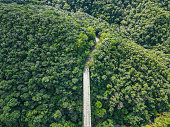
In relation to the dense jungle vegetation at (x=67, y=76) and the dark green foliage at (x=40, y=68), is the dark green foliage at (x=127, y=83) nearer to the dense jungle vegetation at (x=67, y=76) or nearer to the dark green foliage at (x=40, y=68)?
the dense jungle vegetation at (x=67, y=76)

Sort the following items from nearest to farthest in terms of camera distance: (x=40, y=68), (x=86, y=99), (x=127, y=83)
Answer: (x=86, y=99), (x=40, y=68), (x=127, y=83)

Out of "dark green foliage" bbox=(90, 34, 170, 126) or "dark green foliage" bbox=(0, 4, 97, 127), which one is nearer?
"dark green foliage" bbox=(0, 4, 97, 127)

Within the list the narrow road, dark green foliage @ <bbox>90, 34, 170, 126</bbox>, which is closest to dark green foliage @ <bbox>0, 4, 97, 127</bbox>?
the narrow road

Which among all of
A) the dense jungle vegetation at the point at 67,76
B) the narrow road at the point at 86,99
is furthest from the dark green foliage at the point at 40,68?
the narrow road at the point at 86,99

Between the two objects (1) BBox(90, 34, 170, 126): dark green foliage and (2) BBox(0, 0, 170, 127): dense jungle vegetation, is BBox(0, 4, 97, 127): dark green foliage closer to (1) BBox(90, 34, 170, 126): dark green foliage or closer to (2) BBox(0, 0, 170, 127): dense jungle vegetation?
(2) BBox(0, 0, 170, 127): dense jungle vegetation

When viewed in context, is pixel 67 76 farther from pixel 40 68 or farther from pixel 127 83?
pixel 127 83

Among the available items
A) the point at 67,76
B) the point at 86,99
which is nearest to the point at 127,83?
the point at 86,99

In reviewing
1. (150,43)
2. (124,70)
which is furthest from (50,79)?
(150,43)

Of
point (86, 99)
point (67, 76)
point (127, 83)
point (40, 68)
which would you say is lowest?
point (86, 99)

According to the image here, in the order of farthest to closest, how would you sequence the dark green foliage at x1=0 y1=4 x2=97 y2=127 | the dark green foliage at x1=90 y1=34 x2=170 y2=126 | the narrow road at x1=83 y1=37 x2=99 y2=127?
the dark green foliage at x1=90 y1=34 x2=170 y2=126 < the narrow road at x1=83 y1=37 x2=99 y2=127 < the dark green foliage at x1=0 y1=4 x2=97 y2=127

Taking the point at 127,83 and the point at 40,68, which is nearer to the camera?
the point at 40,68
